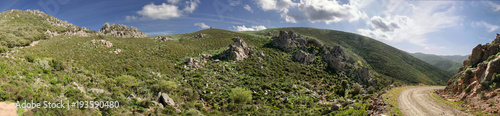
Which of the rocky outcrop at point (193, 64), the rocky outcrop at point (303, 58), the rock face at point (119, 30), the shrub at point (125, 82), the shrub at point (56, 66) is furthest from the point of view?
the rock face at point (119, 30)

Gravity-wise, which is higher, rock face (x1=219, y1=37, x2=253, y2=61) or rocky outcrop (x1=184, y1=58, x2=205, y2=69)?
rock face (x1=219, y1=37, x2=253, y2=61)

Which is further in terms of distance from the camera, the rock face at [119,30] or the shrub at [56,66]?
the rock face at [119,30]

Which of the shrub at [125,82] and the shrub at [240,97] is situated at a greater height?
the shrub at [125,82]

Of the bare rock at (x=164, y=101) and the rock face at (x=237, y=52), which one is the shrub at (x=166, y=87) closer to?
the bare rock at (x=164, y=101)

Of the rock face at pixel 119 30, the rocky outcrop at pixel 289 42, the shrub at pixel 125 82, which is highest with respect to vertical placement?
the rock face at pixel 119 30

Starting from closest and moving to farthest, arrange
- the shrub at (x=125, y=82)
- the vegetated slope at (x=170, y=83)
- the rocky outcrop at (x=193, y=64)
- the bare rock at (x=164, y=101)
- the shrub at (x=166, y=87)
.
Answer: the vegetated slope at (x=170, y=83) < the bare rock at (x=164, y=101) < the shrub at (x=125, y=82) < the shrub at (x=166, y=87) < the rocky outcrop at (x=193, y=64)

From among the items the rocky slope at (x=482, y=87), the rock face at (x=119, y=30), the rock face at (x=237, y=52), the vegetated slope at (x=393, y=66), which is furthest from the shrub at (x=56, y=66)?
the vegetated slope at (x=393, y=66)

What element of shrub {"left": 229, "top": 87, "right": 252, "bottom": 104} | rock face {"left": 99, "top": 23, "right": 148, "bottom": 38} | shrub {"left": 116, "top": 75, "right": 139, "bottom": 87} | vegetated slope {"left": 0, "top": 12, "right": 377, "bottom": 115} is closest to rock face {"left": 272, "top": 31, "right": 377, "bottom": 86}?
vegetated slope {"left": 0, "top": 12, "right": 377, "bottom": 115}

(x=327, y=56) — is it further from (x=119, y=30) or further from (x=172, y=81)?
(x=119, y=30)

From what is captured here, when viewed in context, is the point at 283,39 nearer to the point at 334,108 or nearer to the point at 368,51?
the point at 334,108

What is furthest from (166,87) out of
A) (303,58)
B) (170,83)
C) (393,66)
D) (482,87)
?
(393,66)

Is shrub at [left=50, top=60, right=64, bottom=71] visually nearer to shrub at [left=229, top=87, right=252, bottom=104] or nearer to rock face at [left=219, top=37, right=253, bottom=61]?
shrub at [left=229, top=87, right=252, bottom=104]

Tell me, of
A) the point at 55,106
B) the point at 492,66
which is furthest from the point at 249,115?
the point at 492,66

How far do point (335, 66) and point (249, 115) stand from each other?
39.0 meters
